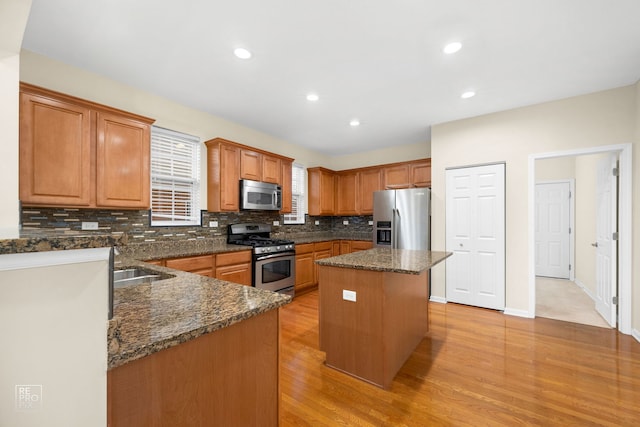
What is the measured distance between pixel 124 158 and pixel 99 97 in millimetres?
711

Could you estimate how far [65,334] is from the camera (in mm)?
619

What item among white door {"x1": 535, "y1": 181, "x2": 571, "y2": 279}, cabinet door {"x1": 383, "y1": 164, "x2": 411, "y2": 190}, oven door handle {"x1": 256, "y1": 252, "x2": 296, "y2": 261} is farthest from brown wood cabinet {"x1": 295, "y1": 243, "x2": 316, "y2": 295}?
white door {"x1": 535, "y1": 181, "x2": 571, "y2": 279}

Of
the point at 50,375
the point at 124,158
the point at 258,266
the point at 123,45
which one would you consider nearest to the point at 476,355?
the point at 258,266

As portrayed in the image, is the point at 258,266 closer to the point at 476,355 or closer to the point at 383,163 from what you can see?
the point at 476,355

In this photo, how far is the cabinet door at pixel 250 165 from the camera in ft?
12.8

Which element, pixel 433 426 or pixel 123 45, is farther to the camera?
pixel 123 45

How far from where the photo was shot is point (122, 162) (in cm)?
269

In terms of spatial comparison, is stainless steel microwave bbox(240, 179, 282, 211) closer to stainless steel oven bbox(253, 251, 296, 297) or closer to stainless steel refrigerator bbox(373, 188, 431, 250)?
→ stainless steel oven bbox(253, 251, 296, 297)

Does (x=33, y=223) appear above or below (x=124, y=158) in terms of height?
below

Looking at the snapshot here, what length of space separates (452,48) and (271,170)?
296cm

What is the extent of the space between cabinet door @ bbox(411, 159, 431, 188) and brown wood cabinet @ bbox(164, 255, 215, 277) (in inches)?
145

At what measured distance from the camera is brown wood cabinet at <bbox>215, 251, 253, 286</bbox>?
3.23 metres

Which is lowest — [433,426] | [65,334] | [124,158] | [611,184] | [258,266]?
[433,426]

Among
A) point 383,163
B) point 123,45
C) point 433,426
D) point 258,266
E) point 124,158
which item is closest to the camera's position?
point 433,426
